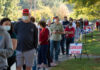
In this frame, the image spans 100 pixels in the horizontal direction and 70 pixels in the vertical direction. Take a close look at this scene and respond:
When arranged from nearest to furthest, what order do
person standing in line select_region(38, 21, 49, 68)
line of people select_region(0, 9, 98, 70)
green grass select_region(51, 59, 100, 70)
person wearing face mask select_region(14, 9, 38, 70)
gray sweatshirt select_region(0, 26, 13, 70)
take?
gray sweatshirt select_region(0, 26, 13, 70) → line of people select_region(0, 9, 98, 70) → person wearing face mask select_region(14, 9, 38, 70) → person standing in line select_region(38, 21, 49, 68) → green grass select_region(51, 59, 100, 70)

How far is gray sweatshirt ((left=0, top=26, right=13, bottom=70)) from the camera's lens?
430 centimetres

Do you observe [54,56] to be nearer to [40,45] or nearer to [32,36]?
[40,45]

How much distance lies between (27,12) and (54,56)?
592cm

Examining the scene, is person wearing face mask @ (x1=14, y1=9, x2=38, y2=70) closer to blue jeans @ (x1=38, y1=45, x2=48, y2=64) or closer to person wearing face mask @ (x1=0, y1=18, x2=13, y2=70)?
blue jeans @ (x1=38, y1=45, x2=48, y2=64)

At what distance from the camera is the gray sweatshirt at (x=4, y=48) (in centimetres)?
430

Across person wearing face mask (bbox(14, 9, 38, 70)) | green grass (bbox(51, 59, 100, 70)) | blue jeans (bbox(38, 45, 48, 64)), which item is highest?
person wearing face mask (bbox(14, 9, 38, 70))

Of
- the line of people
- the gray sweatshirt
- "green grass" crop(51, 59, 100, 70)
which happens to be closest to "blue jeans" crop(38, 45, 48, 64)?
the line of people

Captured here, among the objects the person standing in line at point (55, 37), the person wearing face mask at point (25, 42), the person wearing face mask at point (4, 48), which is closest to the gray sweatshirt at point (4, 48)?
the person wearing face mask at point (4, 48)

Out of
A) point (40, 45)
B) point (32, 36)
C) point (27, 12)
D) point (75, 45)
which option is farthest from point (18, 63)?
A: point (75, 45)

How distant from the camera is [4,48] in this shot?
445 centimetres

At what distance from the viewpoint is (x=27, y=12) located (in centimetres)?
741

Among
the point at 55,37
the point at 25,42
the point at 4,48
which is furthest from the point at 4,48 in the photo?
the point at 55,37

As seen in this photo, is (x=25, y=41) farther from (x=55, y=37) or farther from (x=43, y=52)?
(x=55, y=37)

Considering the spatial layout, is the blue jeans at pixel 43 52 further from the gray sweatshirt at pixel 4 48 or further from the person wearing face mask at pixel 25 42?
the gray sweatshirt at pixel 4 48
